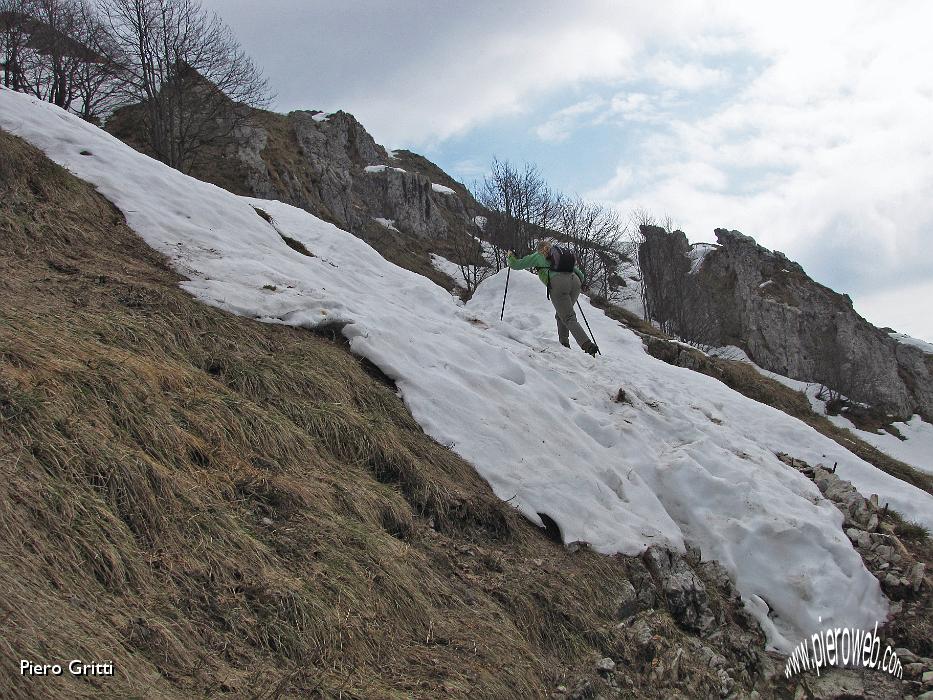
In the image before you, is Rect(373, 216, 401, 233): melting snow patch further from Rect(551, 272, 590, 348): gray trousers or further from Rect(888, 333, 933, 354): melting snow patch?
Rect(888, 333, 933, 354): melting snow patch

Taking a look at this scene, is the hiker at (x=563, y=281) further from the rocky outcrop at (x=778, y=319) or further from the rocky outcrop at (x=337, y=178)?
the rocky outcrop at (x=778, y=319)

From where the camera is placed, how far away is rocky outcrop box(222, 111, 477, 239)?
3075 cm

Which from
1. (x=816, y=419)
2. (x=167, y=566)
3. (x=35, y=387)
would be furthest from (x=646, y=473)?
(x=816, y=419)

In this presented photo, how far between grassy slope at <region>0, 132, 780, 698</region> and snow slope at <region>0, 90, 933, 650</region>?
0.59 meters

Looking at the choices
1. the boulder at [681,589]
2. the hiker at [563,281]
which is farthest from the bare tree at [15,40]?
the boulder at [681,589]

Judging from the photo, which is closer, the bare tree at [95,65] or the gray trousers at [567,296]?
the gray trousers at [567,296]

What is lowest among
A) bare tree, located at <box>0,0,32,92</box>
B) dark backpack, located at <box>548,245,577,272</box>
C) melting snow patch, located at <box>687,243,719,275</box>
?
dark backpack, located at <box>548,245,577,272</box>

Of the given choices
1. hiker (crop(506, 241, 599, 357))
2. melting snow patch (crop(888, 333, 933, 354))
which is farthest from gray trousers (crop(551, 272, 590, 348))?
melting snow patch (crop(888, 333, 933, 354))

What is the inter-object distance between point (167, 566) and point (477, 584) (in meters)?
2.11

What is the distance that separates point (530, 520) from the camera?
539 centimetres

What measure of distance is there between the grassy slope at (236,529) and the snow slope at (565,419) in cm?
59

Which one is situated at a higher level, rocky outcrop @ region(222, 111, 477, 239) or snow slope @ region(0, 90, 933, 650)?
rocky outcrop @ region(222, 111, 477, 239)

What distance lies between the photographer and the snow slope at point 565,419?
5.82 metres

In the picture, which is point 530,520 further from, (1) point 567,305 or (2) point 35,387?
(1) point 567,305
